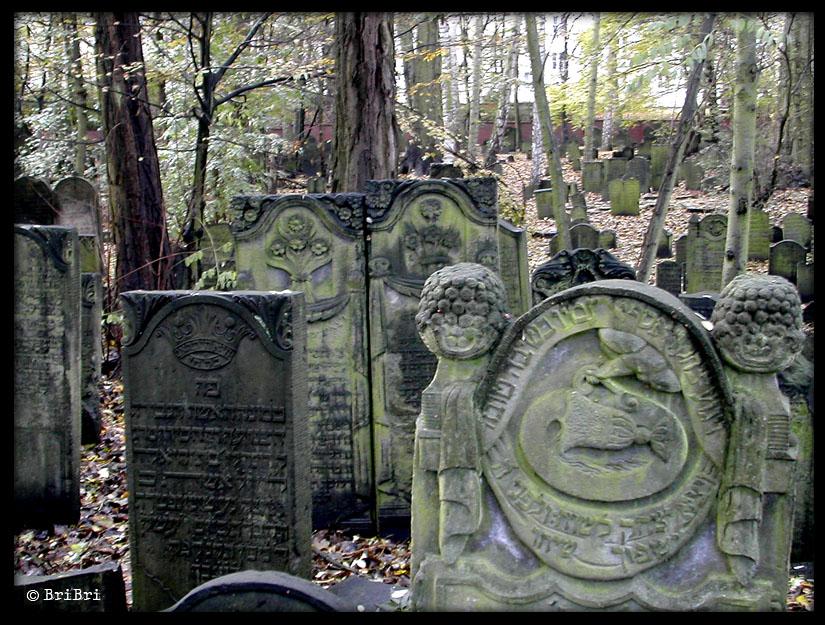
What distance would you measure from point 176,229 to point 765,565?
35.4 ft

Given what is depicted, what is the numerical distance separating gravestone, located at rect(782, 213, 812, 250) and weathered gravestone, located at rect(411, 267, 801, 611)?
1265 centimetres

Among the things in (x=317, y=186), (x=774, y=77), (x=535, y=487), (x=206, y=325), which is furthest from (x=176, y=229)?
(x=774, y=77)

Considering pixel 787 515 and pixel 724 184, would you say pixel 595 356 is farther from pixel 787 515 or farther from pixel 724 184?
pixel 724 184

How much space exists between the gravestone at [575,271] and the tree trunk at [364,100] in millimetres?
3432

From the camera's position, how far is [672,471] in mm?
3178

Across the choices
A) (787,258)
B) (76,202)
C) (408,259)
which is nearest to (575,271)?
(408,259)

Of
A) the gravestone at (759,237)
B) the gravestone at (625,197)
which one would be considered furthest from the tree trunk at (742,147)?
the gravestone at (625,197)

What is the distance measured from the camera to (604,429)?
318 cm

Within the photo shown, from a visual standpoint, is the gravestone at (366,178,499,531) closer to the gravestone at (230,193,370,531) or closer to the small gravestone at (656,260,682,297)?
the gravestone at (230,193,370,531)

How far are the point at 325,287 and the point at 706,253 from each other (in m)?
8.52

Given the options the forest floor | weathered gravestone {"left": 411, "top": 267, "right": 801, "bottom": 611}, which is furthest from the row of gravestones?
weathered gravestone {"left": 411, "top": 267, "right": 801, "bottom": 611}

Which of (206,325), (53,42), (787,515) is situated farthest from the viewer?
(53,42)

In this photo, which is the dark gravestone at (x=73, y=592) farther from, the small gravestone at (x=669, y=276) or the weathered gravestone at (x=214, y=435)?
the small gravestone at (x=669, y=276)

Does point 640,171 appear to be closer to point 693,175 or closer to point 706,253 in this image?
point 693,175
